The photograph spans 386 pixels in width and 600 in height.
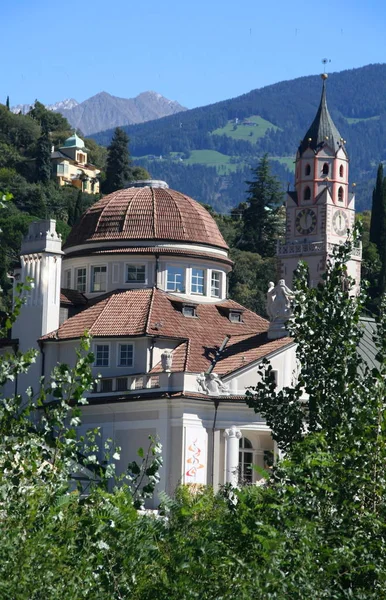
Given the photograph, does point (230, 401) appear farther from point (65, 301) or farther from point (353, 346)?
point (353, 346)

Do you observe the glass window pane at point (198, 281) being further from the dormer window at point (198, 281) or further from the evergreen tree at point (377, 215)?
the evergreen tree at point (377, 215)

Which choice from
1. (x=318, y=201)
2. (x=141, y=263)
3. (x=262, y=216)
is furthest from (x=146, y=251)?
(x=262, y=216)

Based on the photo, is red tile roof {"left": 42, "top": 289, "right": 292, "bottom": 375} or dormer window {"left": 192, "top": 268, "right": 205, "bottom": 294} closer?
red tile roof {"left": 42, "top": 289, "right": 292, "bottom": 375}

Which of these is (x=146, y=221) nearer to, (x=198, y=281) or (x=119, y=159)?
(x=198, y=281)

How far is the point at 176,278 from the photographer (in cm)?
8631

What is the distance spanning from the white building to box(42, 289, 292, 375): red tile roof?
0.25 ft

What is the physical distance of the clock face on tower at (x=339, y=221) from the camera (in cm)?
15825

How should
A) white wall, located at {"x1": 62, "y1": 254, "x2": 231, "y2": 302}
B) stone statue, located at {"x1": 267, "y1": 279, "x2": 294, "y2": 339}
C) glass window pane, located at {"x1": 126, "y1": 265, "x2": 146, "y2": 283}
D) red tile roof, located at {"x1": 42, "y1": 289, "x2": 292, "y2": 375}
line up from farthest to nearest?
glass window pane, located at {"x1": 126, "y1": 265, "x2": 146, "y2": 283} → white wall, located at {"x1": 62, "y1": 254, "x2": 231, "y2": 302} → stone statue, located at {"x1": 267, "y1": 279, "x2": 294, "y2": 339} → red tile roof, located at {"x1": 42, "y1": 289, "x2": 292, "y2": 375}

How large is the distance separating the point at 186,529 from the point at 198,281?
56.8 metres

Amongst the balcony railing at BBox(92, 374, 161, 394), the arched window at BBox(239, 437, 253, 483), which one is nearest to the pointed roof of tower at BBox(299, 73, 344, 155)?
the balcony railing at BBox(92, 374, 161, 394)

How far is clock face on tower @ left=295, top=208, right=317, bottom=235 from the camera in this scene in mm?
158500

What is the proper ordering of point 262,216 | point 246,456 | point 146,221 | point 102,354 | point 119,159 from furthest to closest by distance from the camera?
point 119,159
point 262,216
point 146,221
point 102,354
point 246,456

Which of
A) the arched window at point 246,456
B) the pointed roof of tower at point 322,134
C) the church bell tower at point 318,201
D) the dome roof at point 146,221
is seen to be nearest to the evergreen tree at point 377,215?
the church bell tower at point 318,201

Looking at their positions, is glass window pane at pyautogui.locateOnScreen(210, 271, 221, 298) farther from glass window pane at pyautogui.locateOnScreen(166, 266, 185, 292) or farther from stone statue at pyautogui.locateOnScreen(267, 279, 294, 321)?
stone statue at pyautogui.locateOnScreen(267, 279, 294, 321)
